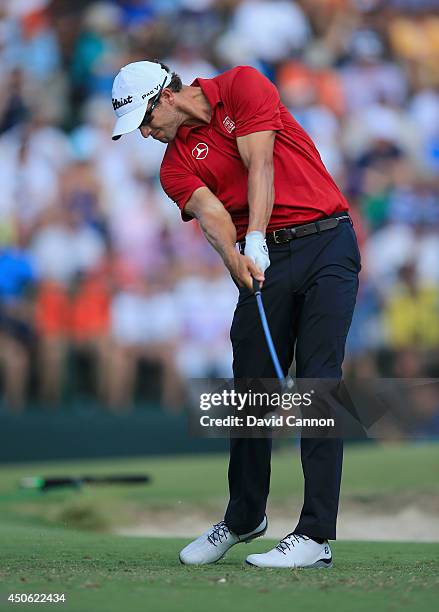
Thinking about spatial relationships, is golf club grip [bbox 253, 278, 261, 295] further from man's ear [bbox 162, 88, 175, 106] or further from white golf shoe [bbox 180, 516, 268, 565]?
white golf shoe [bbox 180, 516, 268, 565]

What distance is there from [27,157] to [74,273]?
115 cm

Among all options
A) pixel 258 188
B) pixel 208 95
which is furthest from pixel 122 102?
pixel 258 188

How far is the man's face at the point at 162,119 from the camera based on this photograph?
510cm

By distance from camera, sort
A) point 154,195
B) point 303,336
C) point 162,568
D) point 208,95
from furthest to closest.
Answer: point 154,195
point 208,95
point 303,336
point 162,568

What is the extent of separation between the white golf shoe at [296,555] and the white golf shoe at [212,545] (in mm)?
259

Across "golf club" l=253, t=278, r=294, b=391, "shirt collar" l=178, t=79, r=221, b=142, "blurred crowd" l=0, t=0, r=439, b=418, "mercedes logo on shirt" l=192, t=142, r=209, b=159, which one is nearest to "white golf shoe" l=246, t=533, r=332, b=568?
"golf club" l=253, t=278, r=294, b=391

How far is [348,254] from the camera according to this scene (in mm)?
5066

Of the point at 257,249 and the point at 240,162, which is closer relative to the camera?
the point at 257,249

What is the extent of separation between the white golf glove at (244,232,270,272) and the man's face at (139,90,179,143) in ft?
2.05

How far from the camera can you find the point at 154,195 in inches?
476

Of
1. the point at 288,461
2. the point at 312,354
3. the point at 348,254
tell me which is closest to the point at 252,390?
the point at 312,354

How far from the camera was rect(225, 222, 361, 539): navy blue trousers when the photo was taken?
4.82 metres

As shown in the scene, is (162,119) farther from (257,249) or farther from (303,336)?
(303,336)

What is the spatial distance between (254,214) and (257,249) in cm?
15
